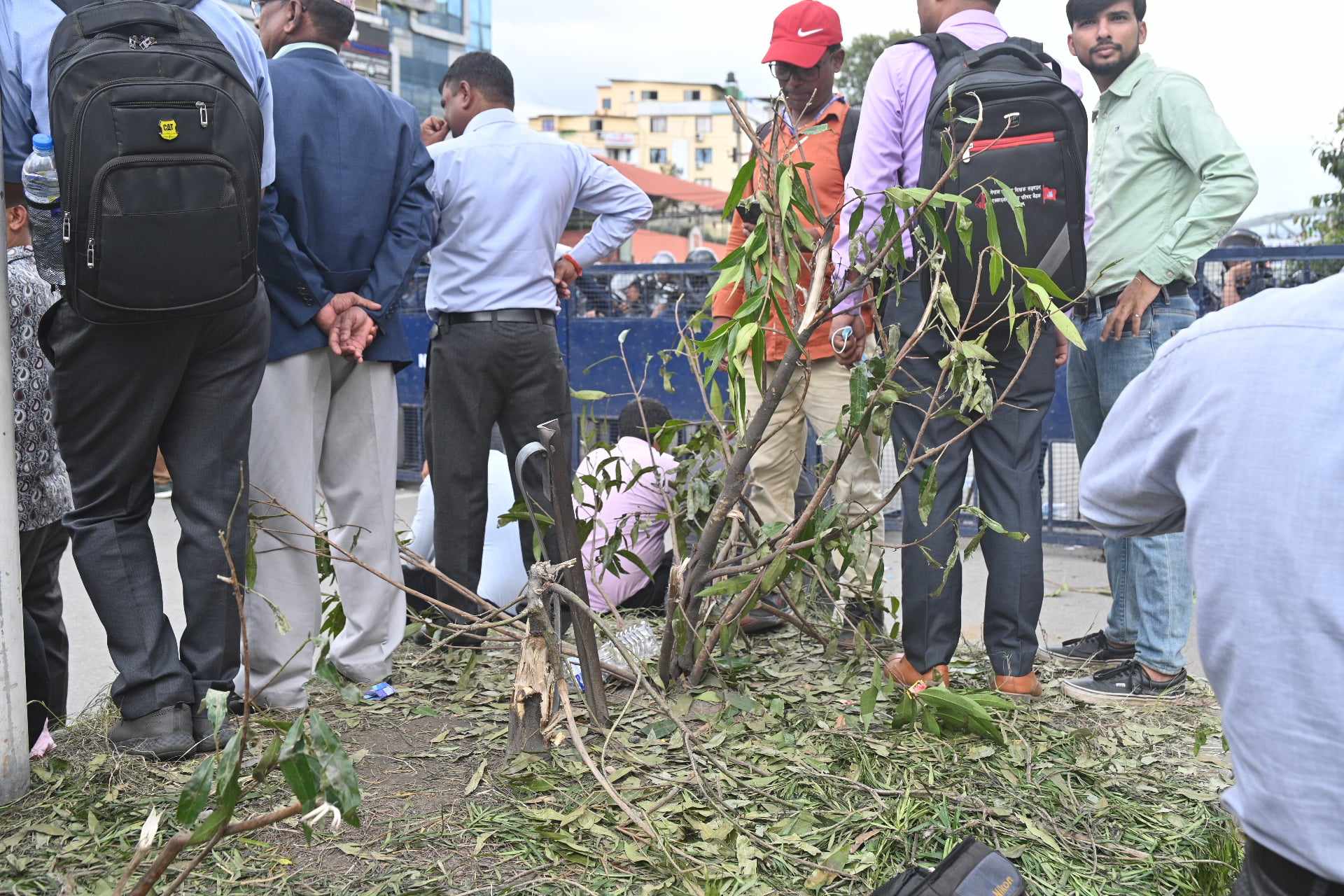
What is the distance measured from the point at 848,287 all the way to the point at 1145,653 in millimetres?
1540

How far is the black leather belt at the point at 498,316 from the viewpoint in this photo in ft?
14.3

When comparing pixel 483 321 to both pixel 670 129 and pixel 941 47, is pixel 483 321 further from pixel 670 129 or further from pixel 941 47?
pixel 670 129

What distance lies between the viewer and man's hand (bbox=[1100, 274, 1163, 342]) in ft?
12.6

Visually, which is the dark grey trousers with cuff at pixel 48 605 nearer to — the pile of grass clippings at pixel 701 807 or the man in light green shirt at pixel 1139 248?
the pile of grass clippings at pixel 701 807

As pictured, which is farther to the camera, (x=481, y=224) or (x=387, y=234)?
(x=481, y=224)

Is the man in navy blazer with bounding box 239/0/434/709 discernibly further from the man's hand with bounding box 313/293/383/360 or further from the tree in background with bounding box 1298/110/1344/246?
the tree in background with bounding box 1298/110/1344/246

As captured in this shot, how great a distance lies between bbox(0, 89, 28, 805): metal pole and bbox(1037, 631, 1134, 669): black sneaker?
3140 millimetres

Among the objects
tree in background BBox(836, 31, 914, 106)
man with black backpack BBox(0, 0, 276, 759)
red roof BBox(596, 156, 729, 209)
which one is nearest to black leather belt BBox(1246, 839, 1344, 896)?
man with black backpack BBox(0, 0, 276, 759)

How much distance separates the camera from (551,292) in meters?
4.49

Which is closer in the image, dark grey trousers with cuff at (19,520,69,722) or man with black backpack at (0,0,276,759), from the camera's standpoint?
man with black backpack at (0,0,276,759)

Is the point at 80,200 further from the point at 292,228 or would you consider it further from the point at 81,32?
the point at 292,228

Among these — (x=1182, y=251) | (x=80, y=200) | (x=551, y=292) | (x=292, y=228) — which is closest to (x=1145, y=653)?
(x=1182, y=251)

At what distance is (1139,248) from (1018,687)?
1.47m

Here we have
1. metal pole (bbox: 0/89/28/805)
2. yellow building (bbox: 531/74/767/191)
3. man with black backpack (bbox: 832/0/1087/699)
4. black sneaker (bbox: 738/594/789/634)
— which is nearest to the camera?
metal pole (bbox: 0/89/28/805)
